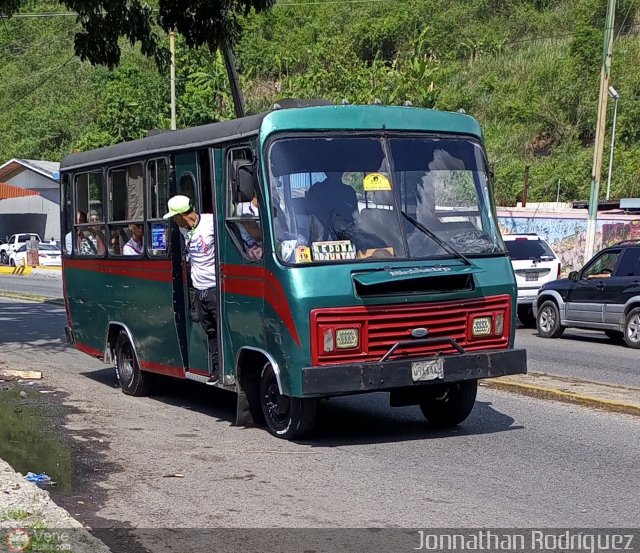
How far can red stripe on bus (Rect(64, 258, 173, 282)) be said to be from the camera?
11219 mm

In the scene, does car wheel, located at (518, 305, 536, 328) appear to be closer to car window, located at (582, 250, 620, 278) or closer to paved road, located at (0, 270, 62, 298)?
car window, located at (582, 250, 620, 278)

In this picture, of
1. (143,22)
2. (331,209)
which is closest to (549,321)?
(143,22)

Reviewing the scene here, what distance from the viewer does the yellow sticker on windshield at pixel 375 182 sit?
9.23 metres

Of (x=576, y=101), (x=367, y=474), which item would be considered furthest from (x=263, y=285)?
(x=576, y=101)

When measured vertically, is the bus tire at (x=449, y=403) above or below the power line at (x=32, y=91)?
below

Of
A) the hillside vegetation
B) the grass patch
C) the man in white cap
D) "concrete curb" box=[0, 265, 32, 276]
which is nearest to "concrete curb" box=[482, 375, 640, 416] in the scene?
the man in white cap

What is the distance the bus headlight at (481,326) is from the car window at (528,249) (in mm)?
14516

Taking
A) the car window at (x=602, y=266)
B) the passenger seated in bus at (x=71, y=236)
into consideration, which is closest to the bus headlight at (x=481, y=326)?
the passenger seated in bus at (x=71, y=236)

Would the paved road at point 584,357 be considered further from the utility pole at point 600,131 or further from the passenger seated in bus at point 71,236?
the utility pole at point 600,131

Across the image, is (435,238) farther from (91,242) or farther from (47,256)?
(47,256)

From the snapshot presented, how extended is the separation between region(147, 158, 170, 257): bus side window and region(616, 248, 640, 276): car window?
33.8ft

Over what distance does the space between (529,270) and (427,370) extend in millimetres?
14914

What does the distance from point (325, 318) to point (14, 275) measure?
4322cm

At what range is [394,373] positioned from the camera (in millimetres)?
8797
